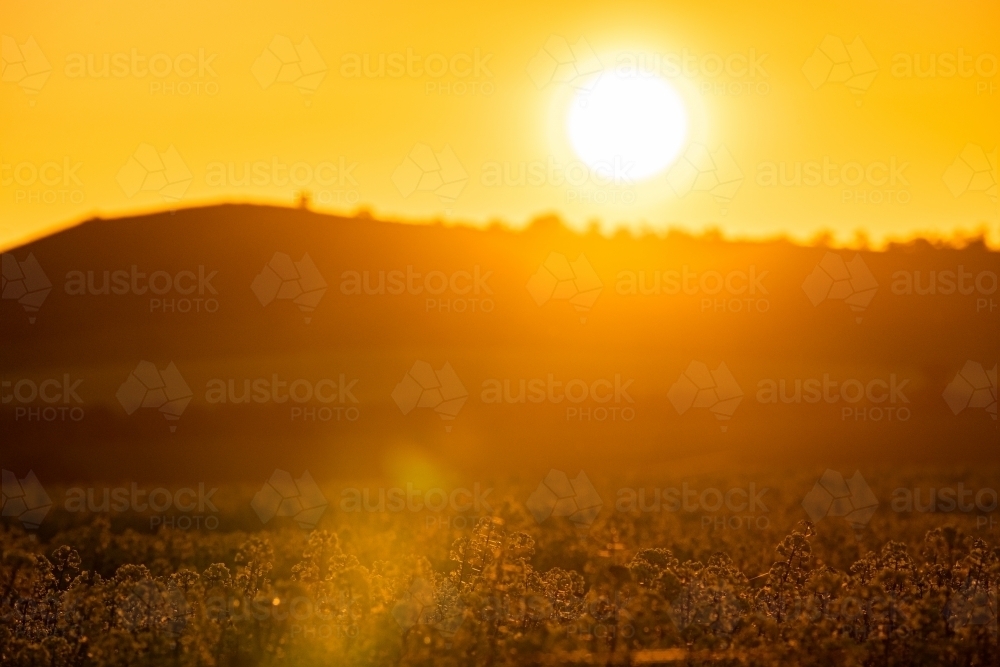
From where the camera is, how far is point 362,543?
14.9 meters

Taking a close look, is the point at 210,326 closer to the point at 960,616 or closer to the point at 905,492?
the point at 905,492

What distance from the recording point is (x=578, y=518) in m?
17.7

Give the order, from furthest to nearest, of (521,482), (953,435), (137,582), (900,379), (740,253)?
(740,253) < (900,379) < (953,435) < (521,482) < (137,582)

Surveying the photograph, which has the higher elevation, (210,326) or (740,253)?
(740,253)

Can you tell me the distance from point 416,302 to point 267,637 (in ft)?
Result: 150

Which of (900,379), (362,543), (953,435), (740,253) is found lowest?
(362,543)

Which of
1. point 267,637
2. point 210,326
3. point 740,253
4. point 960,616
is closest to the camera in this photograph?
point 960,616

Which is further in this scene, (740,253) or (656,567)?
(740,253)

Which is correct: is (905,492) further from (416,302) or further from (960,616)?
(416,302)

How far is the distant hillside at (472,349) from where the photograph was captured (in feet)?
122

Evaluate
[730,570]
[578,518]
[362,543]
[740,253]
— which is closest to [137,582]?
[362,543]

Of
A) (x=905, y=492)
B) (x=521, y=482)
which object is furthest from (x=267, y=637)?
(x=905, y=492)

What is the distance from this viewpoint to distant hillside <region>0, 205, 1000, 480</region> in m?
37.1

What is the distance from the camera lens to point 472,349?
2019 inches
